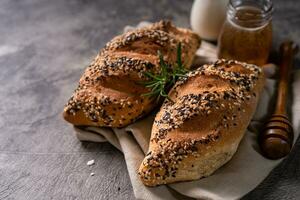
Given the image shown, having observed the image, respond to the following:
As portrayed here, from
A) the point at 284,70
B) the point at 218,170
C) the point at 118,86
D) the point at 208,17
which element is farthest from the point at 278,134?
the point at 208,17

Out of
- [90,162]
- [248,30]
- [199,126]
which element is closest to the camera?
[199,126]

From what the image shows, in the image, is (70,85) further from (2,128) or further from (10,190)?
(10,190)

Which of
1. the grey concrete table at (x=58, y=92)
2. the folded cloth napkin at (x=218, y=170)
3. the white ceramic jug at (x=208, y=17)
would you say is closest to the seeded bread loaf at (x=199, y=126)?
the folded cloth napkin at (x=218, y=170)

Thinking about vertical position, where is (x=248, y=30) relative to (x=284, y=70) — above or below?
above

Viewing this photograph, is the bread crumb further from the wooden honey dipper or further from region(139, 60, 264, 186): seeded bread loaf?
the wooden honey dipper

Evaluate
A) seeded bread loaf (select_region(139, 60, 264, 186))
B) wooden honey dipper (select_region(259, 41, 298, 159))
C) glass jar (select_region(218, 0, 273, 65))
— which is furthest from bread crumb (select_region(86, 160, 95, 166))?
glass jar (select_region(218, 0, 273, 65))

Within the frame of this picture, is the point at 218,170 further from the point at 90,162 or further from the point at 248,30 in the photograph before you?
the point at 248,30

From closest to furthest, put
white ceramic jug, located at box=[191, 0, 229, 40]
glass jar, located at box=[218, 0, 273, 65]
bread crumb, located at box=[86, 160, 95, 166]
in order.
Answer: bread crumb, located at box=[86, 160, 95, 166] → glass jar, located at box=[218, 0, 273, 65] → white ceramic jug, located at box=[191, 0, 229, 40]
